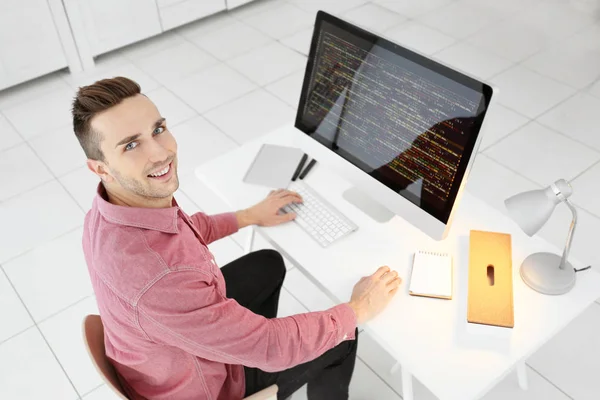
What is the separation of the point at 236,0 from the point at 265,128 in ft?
5.12

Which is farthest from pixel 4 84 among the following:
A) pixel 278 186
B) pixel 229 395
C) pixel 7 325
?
pixel 229 395

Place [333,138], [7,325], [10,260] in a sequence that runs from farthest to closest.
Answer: [10,260] < [7,325] < [333,138]

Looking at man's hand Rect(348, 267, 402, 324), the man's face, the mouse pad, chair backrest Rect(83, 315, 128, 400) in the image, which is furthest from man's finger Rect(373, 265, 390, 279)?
chair backrest Rect(83, 315, 128, 400)

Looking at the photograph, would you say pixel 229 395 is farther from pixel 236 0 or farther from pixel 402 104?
pixel 236 0

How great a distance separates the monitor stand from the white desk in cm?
Answer: 2

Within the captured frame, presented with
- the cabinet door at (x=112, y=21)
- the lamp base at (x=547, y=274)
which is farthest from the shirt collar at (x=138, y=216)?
the cabinet door at (x=112, y=21)

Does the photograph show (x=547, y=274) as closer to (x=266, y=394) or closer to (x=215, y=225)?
(x=266, y=394)

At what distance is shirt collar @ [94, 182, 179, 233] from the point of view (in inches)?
59.3

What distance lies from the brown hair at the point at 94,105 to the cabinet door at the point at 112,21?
2.80 meters

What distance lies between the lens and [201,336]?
1.47 m

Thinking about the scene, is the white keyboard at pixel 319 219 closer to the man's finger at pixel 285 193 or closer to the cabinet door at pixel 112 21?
the man's finger at pixel 285 193

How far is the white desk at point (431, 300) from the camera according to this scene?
5.19 ft

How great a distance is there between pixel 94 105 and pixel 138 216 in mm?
289

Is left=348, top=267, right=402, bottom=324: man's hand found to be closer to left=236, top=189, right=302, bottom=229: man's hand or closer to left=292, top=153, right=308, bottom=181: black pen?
left=236, top=189, right=302, bottom=229: man's hand
